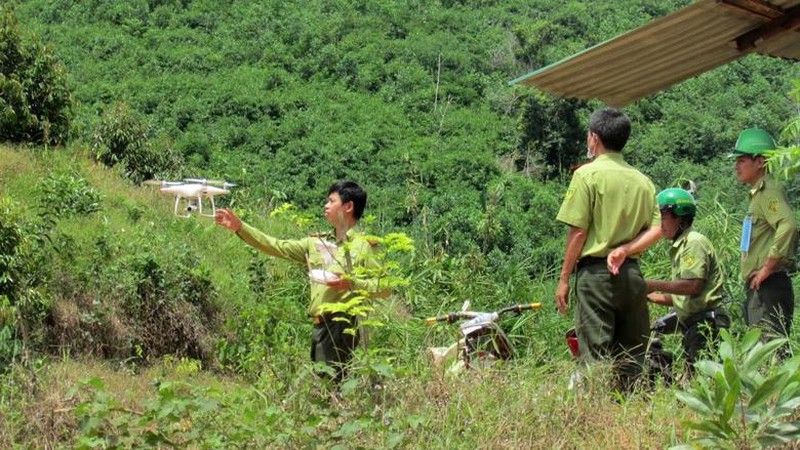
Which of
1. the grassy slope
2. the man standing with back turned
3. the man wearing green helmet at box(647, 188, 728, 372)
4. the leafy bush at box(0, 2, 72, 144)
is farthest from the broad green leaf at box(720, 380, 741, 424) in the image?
the leafy bush at box(0, 2, 72, 144)

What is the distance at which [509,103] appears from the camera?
3709 centimetres

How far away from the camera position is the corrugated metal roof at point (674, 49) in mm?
5246

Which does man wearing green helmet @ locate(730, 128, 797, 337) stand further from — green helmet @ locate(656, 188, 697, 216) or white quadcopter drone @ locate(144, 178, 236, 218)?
white quadcopter drone @ locate(144, 178, 236, 218)

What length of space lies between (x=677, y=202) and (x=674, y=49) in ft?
2.61

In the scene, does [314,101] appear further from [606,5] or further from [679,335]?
[679,335]

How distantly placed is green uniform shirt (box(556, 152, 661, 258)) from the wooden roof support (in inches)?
42.5

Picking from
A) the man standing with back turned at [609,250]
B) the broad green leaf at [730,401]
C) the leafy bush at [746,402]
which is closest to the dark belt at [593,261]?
the man standing with back turned at [609,250]

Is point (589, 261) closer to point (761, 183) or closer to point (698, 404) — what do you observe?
point (761, 183)

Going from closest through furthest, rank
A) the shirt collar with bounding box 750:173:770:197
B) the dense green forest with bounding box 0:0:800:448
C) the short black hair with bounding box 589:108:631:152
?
the dense green forest with bounding box 0:0:800:448 < the short black hair with bounding box 589:108:631:152 < the shirt collar with bounding box 750:173:770:197

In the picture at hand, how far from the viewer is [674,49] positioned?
572cm

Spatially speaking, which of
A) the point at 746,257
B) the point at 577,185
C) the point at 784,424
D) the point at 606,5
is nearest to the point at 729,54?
the point at 746,257

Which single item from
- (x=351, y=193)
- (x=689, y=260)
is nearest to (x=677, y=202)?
(x=689, y=260)

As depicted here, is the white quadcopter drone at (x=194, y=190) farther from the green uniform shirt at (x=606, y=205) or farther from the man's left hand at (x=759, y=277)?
the man's left hand at (x=759, y=277)

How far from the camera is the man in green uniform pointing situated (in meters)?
5.13
